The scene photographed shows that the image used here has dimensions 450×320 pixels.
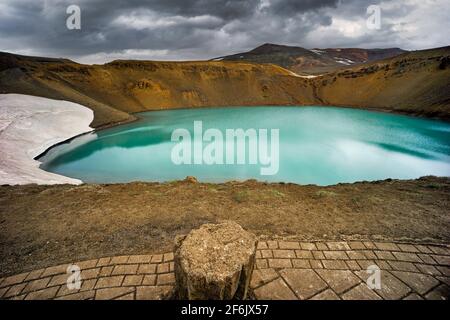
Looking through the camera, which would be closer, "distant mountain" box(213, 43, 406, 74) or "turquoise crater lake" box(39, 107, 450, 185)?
"turquoise crater lake" box(39, 107, 450, 185)

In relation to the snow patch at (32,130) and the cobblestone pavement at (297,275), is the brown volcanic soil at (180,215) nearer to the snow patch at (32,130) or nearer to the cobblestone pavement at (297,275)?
the cobblestone pavement at (297,275)

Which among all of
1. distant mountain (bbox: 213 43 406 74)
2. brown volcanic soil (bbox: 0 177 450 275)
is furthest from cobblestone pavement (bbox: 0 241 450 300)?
distant mountain (bbox: 213 43 406 74)

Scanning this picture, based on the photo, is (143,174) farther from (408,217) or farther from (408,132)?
(408,132)

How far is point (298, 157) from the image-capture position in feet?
51.4

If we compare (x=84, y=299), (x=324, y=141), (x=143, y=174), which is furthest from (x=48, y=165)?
(x=324, y=141)

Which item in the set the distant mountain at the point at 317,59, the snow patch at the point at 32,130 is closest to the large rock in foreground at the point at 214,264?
the snow patch at the point at 32,130

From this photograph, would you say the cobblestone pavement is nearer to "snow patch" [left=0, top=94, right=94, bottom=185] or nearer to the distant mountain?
"snow patch" [left=0, top=94, right=94, bottom=185]

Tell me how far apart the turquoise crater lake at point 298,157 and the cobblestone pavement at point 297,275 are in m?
7.46

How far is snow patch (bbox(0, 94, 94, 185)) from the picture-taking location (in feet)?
37.0

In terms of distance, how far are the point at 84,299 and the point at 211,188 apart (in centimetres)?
444

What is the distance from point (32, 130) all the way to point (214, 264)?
21.7m

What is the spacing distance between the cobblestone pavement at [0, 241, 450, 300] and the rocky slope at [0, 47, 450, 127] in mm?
25840

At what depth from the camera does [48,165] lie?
15039mm

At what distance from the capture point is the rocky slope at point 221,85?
3238cm
